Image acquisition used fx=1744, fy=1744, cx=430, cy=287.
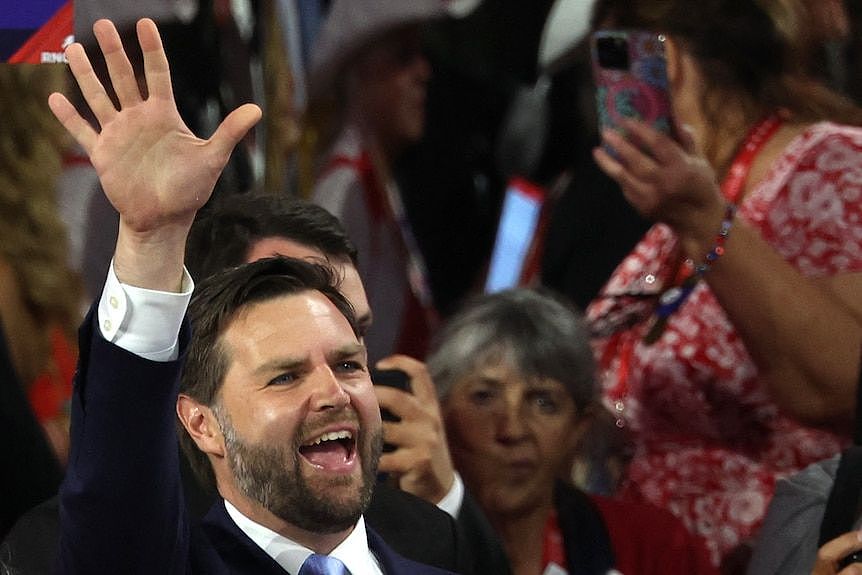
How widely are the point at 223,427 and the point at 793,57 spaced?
142cm

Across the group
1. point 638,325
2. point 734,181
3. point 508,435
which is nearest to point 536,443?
point 508,435

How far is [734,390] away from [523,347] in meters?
0.34

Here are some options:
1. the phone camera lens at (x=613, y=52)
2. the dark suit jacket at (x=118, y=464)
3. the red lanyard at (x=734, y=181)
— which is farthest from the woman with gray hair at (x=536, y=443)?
the dark suit jacket at (x=118, y=464)

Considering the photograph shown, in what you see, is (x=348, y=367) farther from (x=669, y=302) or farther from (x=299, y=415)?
(x=669, y=302)

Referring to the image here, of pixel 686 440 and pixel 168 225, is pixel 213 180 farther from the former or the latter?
pixel 686 440

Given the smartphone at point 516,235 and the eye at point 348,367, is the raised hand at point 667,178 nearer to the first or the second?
the eye at point 348,367

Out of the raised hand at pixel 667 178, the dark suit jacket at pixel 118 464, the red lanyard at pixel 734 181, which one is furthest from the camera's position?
the red lanyard at pixel 734 181

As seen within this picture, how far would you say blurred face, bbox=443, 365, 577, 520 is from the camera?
2645 millimetres

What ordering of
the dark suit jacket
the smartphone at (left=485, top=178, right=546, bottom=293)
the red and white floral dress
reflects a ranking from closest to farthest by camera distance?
1. the dark suit jacket
2. the red and white floral dress
3. the smartphone at (left=485, top=178, right=546, bottom=293)

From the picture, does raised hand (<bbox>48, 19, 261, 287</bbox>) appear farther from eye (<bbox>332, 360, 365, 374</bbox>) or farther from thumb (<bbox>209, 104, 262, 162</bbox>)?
eye (<bbox>332, 360, 365, 374</bbox>)

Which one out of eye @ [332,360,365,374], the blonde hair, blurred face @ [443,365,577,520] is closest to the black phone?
blurred face @ [443,365,577,520]

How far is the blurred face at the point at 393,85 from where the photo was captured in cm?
378

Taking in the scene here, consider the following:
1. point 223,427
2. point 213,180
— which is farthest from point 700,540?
point 213,180

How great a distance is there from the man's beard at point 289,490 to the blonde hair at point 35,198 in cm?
98
